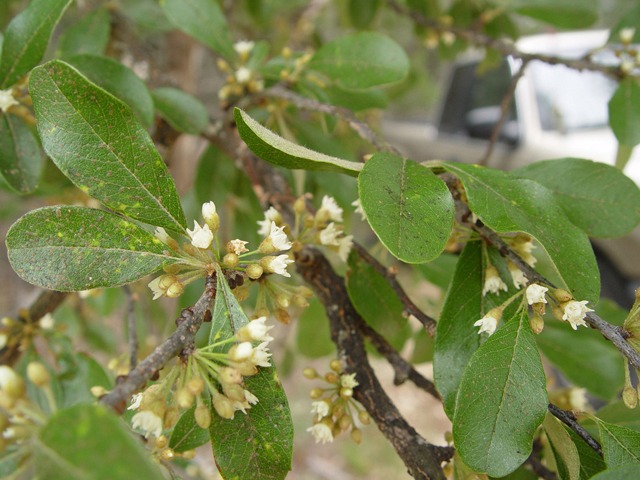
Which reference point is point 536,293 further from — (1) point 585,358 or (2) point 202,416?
(1) point 585,358

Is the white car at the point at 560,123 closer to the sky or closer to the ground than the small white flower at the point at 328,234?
closer to the ground

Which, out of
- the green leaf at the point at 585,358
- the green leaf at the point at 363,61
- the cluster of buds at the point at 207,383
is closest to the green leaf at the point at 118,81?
the green leaf at the point at 363,61

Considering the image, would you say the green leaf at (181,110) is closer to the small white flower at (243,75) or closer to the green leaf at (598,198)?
the small white flower at (243,75)

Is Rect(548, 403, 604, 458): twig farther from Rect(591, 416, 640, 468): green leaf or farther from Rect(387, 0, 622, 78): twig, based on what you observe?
Rect(387, 0, 622, 78): twig

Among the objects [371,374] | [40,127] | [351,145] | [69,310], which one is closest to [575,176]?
[371,374]

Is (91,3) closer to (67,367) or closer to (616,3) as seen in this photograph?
(67,367)

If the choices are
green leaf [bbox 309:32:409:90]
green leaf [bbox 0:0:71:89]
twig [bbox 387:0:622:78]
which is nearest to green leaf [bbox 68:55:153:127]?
green leaf [bbox 0:0:71:89]
